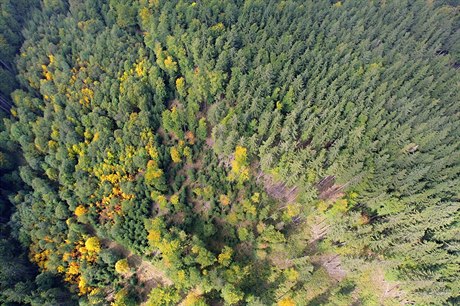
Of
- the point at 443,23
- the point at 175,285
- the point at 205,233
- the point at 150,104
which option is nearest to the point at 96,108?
the point at 150,104

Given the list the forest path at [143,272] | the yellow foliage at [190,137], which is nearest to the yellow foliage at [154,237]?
the forest path at [143,272]

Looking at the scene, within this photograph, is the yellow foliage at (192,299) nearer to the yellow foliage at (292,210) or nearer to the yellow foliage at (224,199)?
the yellow foliage at (224,199)

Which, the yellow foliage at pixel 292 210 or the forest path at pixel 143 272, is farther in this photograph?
the forest path at pixel 143 272

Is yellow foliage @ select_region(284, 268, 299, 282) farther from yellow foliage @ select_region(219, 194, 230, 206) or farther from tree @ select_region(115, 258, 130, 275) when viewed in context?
tree @ select_region(115, 258, 130, 275)

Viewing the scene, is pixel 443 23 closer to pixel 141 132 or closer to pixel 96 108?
pixel 141 132

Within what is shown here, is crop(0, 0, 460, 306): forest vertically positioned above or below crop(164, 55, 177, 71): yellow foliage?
below

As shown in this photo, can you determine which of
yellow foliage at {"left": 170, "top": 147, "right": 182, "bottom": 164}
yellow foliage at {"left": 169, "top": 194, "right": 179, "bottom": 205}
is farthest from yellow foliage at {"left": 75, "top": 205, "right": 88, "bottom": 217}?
yellow foliage at {"left": 170, "top": 147, "right": 182, "bottom": 164}

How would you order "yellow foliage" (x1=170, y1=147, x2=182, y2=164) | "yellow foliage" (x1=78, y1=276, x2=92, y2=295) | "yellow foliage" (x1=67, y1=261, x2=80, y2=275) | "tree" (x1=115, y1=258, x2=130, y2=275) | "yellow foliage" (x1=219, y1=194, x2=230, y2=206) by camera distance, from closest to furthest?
"tree" (x1=115, y1=258, x2=130, y2=275) → "yellow foliage" (x1=78, y1=276, x2=92, y2=295) → "yellow foliage" (x1=67, y1=261, x2=80, y2=275) → "yellow foliage" (x1=219, y1=194, x2=230, y2=206) → "yellow foliage" (x1=170, y1=147, x2=182, y2=164)
